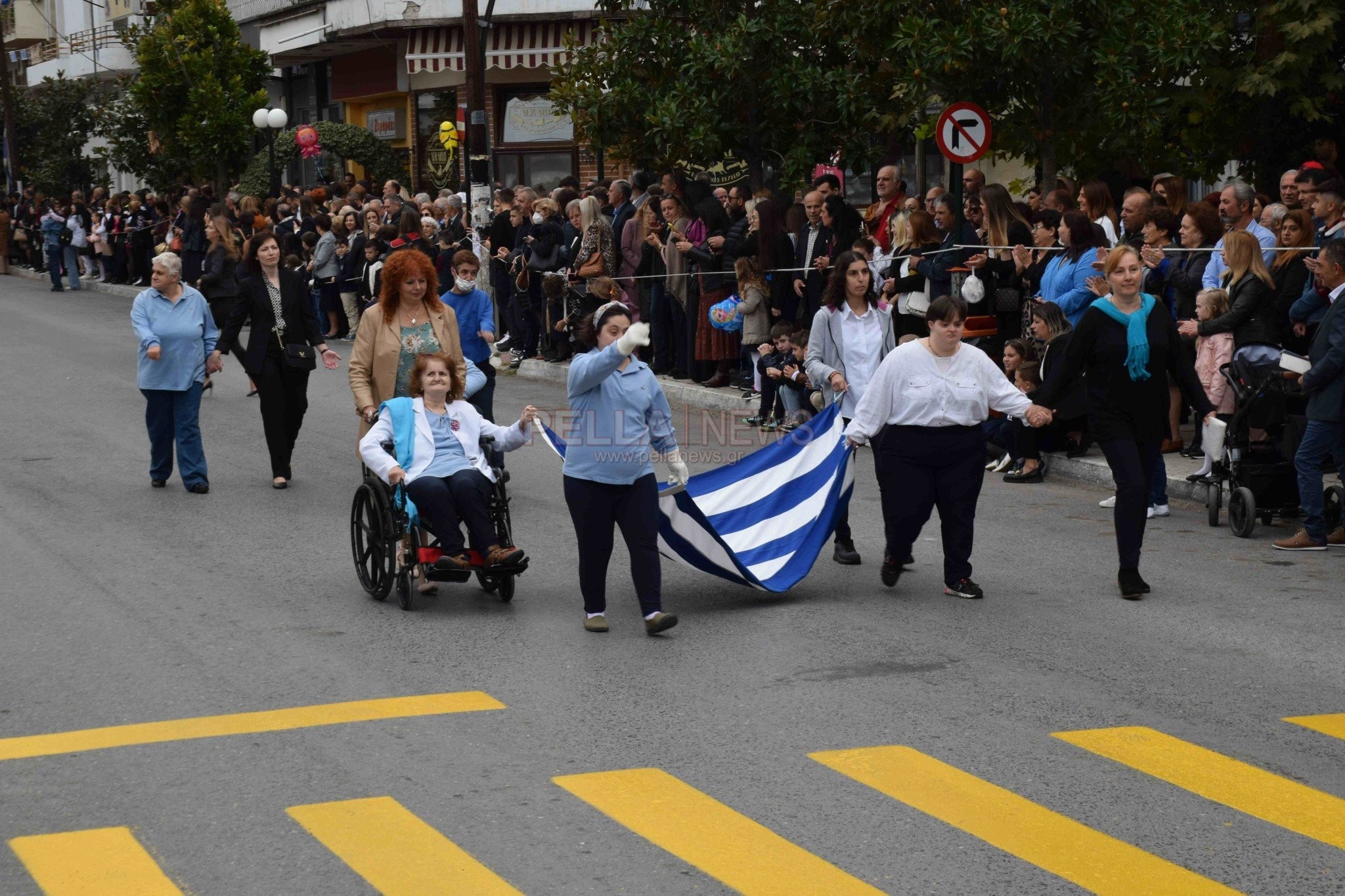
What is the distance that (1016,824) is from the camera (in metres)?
5.92

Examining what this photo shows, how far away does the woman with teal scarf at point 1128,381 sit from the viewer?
9.55m

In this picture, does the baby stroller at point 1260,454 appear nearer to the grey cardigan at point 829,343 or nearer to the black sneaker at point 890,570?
the grey cardigan at point 829,343

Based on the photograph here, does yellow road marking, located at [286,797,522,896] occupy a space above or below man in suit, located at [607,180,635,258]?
below

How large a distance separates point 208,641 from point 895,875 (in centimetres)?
443

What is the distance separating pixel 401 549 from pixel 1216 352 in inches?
260

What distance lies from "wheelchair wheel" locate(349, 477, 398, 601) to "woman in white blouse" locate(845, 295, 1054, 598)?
2576 mm

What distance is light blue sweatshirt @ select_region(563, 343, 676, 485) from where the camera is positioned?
340 inches

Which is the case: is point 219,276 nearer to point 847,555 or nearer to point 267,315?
point 267,315

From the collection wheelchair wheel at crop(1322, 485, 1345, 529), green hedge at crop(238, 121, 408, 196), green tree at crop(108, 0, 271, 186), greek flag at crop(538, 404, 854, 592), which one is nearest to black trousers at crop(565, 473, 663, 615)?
greek flag at crop(538, 404, 854, 592)

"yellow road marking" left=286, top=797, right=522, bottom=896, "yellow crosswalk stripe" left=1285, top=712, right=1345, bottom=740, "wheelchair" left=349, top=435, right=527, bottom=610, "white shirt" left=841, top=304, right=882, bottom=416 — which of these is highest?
"white shirt" left=841, top=304, right=882, bottom=416

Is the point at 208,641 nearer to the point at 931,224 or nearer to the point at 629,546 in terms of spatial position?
the point at 629,546

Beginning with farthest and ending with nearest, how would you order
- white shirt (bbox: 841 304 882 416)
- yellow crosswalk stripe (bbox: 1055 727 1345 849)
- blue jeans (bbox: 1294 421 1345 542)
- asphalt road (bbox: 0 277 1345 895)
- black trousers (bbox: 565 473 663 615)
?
blue jeans (bbox: 1294 421 1345 542), white shirt (bbox: 841 304 882 416), black trousers (bbox: 565 473 663 615), yellow crosswalk stripe (bbox: 1055 727 1345 849), asphalt road (bbox: 0 277 1345 895)

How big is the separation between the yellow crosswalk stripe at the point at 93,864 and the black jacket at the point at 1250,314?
→ 8.99m

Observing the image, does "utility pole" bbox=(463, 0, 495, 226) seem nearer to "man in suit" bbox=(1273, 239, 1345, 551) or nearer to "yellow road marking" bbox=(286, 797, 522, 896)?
"man in suit" bbox=(1273, 239, 1345, 551)
